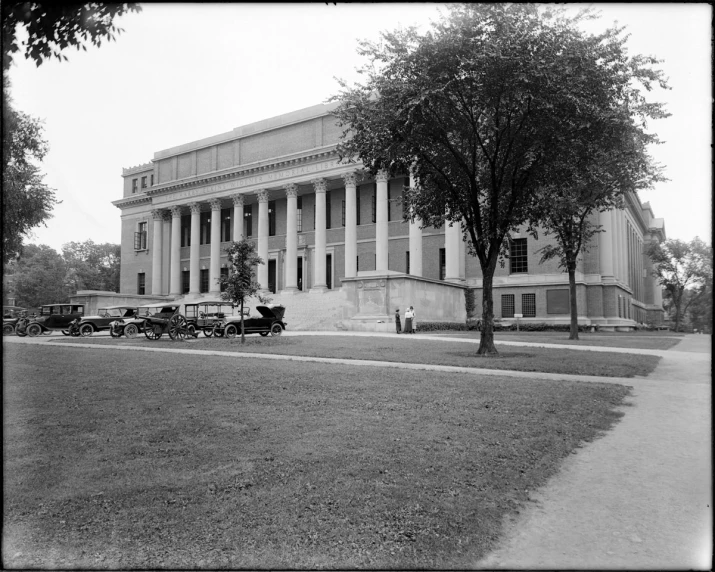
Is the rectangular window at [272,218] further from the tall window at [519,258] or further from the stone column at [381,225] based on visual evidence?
the tall window at [519,258]

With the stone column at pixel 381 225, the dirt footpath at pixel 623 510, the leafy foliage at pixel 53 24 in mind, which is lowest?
the dirt footpath at pixel 623 510

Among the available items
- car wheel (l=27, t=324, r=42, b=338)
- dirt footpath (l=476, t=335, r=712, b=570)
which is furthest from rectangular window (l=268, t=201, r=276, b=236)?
dirt footpath (l=476, t=335, r=712, b=570)

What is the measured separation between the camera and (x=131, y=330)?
27516mm

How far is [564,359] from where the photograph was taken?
16266mm

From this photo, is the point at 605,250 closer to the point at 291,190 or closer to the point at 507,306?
the point at 507,306

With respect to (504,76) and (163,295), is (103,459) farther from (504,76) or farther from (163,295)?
(163,295)

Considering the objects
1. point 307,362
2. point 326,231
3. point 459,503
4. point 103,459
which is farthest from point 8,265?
point 326,231

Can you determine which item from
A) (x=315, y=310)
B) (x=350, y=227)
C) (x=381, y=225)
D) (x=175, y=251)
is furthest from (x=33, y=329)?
(x=175, y=251)

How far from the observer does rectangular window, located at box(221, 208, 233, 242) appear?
6153cm

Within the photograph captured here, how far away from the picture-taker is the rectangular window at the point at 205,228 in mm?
63562

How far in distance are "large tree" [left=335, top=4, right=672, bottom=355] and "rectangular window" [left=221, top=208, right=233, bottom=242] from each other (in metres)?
45.1

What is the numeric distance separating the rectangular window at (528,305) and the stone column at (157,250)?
1577 inches

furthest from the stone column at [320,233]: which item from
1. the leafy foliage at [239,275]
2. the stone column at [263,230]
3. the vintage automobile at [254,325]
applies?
the leafy foliage at [239,275]

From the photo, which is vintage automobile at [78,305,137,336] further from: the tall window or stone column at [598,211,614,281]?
stone column at [598,211,614,281]
